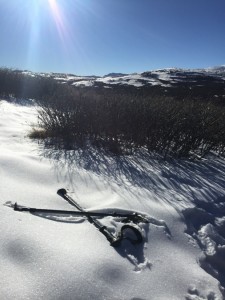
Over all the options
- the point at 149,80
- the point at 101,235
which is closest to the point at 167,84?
the point at 149,80

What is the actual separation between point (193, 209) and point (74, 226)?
4.98 feet

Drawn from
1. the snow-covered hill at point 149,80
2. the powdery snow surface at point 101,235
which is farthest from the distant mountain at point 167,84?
the powdery snow surface at point 101,235

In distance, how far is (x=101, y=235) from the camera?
→ 2.75m

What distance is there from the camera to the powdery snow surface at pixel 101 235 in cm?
210

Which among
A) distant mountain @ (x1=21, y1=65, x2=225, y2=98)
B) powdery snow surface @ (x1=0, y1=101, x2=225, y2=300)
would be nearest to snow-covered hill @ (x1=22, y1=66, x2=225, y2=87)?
distant mountain @ (x1=21, y1=65, x2=225, y2=98)

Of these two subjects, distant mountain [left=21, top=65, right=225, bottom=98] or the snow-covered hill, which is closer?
distant mountain [left=21, top=65, right=225, bottom=98]

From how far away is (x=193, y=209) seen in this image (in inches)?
143

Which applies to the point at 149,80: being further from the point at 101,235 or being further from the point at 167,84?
the point at 101,235

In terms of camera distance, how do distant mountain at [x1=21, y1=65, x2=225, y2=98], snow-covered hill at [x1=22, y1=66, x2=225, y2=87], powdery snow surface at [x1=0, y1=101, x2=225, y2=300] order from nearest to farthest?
1. powdery snow surface at [x1=0, y1=101, x2=225, y2=300]
2. distant mountain at [x1=21, y1=65, x2=225, y2=98]
3. snow-covered hill at [x1=22, y1=66, x2=225, y2=87]

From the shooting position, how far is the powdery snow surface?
210cm

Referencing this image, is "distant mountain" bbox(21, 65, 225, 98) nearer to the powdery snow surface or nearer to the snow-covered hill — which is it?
the snow-covered hill

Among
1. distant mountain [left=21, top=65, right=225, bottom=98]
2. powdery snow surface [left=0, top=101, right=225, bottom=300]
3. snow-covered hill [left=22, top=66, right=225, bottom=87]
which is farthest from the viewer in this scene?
snow-covered hill [left=22, top=66, right=225, bottom=87]

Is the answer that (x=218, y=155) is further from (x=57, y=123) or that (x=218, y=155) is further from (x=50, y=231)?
(x=50, y=231)

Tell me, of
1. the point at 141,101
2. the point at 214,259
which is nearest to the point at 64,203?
the point at 214,259
